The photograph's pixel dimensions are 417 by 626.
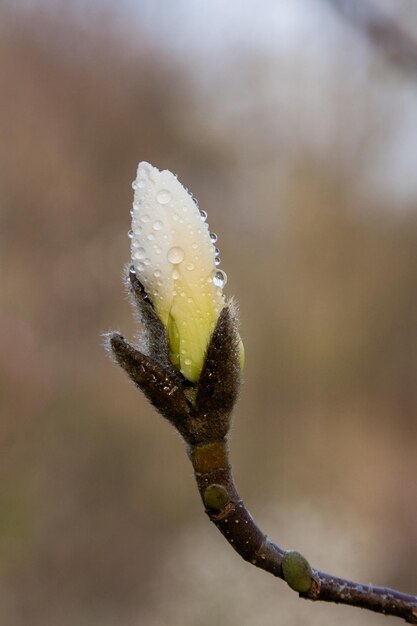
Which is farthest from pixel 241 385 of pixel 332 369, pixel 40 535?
pixel 332 369

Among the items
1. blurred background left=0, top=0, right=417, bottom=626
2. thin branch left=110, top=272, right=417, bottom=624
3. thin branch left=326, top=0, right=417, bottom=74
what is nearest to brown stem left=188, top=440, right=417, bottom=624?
thin branch left=110, top=272, right=417, bottom=624

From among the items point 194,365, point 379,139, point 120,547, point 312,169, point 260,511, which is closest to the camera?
point 194,365

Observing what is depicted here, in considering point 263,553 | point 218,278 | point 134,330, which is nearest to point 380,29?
point 218,278

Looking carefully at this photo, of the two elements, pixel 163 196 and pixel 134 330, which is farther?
pixel 134 330

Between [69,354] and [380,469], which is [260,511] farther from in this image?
[69,354]

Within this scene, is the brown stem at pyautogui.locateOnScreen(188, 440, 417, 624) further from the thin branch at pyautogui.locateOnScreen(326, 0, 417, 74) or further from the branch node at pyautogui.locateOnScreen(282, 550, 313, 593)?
the thin branch at pyautogui.locateOnScreen(326, 0, 417, 74)

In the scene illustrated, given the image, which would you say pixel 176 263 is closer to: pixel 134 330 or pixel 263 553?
pixel 263 553
